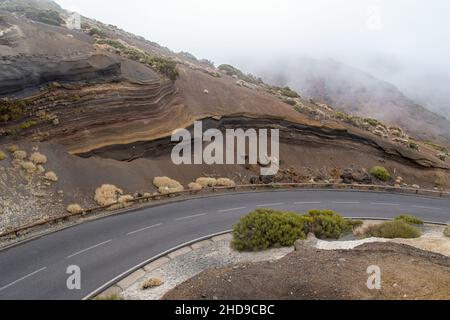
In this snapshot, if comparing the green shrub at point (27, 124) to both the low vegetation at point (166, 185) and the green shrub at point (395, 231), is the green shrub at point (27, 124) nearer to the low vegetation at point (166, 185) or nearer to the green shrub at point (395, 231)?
the low vegetation at point (166, 185)

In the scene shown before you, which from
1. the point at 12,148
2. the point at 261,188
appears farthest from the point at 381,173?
the point at 12,148

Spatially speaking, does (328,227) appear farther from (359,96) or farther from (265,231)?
(359,96)

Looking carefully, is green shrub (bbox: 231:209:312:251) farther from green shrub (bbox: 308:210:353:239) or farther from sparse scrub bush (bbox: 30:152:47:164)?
sparse scrub bush (bbox: 30:152:47:164)

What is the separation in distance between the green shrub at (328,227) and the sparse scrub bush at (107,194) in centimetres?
1211

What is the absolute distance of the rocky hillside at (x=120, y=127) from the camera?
25.7 meters

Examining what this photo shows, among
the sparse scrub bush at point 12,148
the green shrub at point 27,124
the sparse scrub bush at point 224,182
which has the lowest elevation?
the sparse scrub bush at point 224,182

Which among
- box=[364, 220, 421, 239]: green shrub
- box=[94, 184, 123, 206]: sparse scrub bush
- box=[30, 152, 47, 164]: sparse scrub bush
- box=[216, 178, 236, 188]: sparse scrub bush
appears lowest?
box=[364, 220, 421, 239]: green shrub

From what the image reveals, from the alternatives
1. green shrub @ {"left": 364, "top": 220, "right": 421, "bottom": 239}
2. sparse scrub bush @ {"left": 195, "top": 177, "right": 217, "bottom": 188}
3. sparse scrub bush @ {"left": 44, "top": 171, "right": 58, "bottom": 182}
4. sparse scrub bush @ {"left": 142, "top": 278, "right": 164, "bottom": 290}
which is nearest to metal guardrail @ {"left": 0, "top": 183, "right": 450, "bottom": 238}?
sparse scrub bush @ {"left": 195, "top": 177, "right": 217, "bottom": 188}

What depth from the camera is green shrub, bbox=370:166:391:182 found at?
37.2 metres

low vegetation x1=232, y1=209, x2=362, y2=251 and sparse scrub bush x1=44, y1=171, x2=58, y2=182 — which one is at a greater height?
sparse scrub bush x1=44, y1=171, x2=58, y2=182

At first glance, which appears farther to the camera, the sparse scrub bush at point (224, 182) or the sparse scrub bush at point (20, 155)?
the sparse scrub bush at point (224, 182)

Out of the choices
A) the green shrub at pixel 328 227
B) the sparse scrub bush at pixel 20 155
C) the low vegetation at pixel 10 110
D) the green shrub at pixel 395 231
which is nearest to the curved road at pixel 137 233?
the green shrub at pixel 328 227

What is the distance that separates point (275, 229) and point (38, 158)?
15420 mm

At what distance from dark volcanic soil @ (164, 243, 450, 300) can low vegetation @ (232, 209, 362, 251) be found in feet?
12.2
